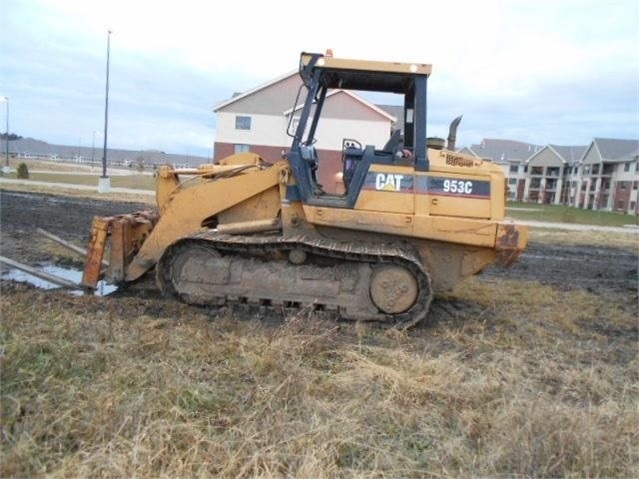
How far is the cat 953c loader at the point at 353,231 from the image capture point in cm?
684

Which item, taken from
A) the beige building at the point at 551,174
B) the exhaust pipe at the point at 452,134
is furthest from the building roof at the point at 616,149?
the exhaust pipe at the point at 452,134

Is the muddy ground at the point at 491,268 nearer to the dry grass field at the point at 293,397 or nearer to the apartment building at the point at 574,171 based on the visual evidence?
the dry grass field at the point at 293,397

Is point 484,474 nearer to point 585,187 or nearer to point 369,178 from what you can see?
point 369,178

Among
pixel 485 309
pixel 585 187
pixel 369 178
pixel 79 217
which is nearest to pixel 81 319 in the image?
pixel 369 178

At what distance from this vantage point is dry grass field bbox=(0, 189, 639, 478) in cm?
350

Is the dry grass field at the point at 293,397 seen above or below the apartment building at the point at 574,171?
below

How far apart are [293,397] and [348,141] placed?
3942 millimetres

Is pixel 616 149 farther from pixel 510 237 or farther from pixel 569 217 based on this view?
pixel 510 237

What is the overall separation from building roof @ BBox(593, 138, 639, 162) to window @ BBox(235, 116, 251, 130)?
48.2 meters

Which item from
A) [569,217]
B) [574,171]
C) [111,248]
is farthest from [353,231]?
[574,171]

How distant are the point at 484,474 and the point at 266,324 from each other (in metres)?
3.48

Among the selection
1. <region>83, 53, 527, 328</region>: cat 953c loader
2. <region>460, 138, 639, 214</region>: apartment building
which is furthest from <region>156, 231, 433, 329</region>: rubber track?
Result: <region>460, 138, 639, 214</region>: apartment building

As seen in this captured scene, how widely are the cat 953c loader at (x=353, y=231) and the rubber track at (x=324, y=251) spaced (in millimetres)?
13

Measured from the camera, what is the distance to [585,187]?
3209 inches
